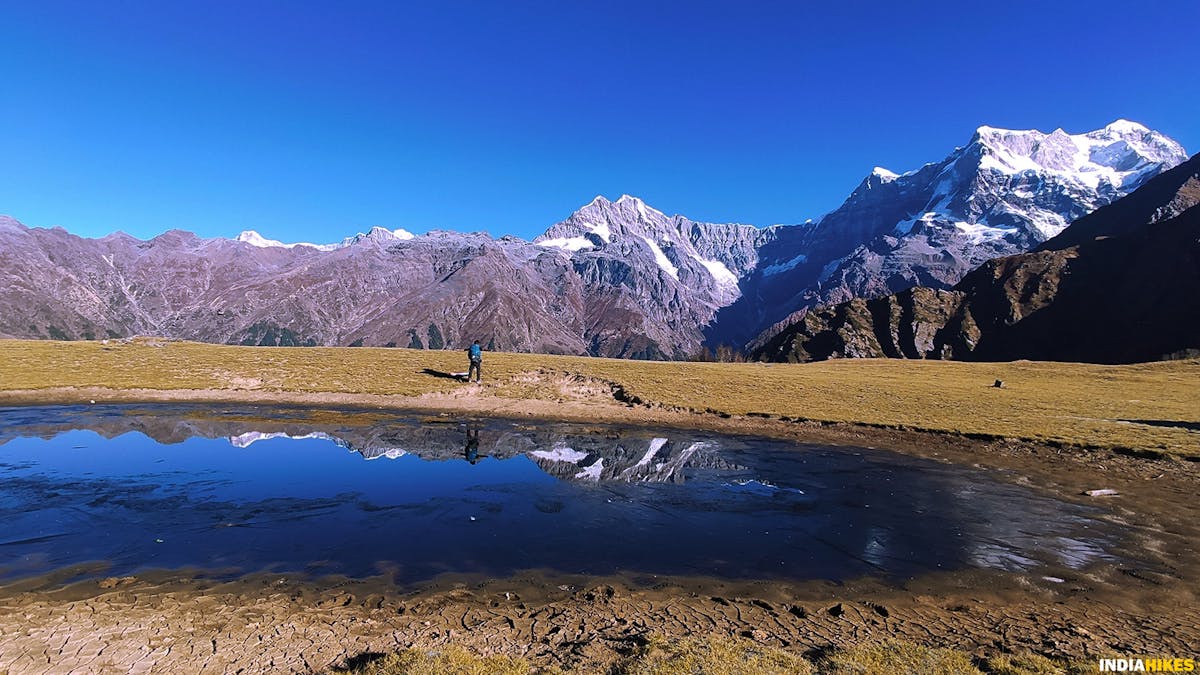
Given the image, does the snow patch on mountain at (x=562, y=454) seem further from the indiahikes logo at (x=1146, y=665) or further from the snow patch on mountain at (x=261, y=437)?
the indiahikes logo at (x=1146, y=665)

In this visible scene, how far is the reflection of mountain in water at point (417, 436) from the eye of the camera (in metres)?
28.8

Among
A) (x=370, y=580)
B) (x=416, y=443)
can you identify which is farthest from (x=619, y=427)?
(x=370, y=580)

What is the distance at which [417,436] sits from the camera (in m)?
34.1

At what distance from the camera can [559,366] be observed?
58.0 meters

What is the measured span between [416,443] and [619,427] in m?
14.7

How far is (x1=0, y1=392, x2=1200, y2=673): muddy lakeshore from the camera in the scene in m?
10.6

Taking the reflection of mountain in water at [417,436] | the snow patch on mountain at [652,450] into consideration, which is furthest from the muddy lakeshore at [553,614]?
the snow patch on mountain at [652,450]

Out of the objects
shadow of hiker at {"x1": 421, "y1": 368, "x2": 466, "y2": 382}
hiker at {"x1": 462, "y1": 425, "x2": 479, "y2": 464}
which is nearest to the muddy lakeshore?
hiker at {"x1": 462, "y1": 425, "x2": 479, "y2": 464}

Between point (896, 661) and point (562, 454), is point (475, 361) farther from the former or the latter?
point (896, 661)

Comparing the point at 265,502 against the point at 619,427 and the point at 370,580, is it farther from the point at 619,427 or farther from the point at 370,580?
the point at 619,427

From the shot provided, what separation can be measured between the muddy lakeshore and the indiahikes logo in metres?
0.52

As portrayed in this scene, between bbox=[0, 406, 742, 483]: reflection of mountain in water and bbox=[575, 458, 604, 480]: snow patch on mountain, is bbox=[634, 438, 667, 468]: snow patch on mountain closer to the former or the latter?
bbox=[0, 406, 742, 483]: reflection of mountain in water

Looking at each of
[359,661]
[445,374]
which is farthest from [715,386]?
[359,661]

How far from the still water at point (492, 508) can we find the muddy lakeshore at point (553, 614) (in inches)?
36.5
